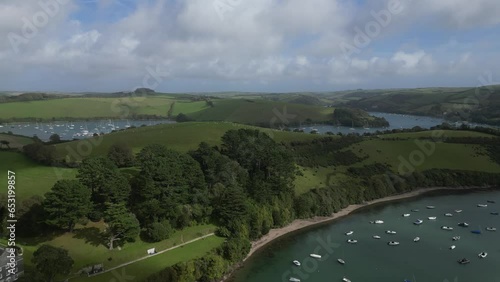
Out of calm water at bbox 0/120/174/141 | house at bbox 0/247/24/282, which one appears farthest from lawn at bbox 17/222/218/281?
calm water at bbox 0/120/174/141

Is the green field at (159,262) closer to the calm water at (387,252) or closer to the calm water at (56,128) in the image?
the calm water at (387,252)

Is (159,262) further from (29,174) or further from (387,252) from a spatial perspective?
(387,252)

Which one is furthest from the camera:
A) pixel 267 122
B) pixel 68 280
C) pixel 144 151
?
pixel 267 122

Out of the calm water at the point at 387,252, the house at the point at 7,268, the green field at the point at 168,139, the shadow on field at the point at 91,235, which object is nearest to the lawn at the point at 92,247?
the shadow on field at the point at 91,235

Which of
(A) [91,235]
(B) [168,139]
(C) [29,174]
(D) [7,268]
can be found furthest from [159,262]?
(B) [168,139]

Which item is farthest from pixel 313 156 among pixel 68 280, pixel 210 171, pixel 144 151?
pixel 68 280

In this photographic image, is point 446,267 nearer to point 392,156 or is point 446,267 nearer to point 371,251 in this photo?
point 371,251
